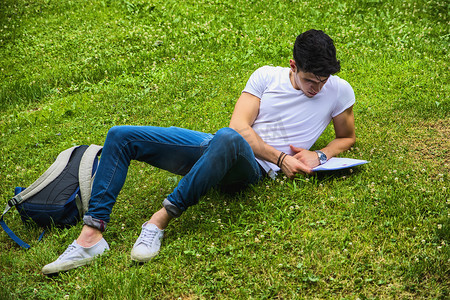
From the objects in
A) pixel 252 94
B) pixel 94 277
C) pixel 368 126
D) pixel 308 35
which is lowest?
pixel 94 277

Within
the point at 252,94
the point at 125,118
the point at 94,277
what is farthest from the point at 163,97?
the point at 94,277

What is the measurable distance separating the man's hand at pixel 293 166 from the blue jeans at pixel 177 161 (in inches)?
9.6

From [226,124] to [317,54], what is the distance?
2.54 m

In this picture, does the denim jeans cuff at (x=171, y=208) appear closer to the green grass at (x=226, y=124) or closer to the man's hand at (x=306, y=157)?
the green grass at (x=226, y=124)

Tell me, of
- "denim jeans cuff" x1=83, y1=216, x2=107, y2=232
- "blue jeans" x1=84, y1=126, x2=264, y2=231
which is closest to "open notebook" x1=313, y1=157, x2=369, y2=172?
"blue jeans" x1=84, y1=126, x2=264, y2=231

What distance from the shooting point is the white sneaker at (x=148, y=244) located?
371cm

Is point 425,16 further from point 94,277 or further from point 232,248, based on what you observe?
point 94,277

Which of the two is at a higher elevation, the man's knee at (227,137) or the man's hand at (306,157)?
the man's knee at (227,137)

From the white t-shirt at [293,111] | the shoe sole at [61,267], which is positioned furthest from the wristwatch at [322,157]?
the shoe sole at [61,267]

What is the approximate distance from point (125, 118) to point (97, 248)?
3.56 meters

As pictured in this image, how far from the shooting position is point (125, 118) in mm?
7133

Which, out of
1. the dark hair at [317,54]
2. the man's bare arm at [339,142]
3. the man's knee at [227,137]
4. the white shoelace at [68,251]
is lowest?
the white shoelace at [68,251]

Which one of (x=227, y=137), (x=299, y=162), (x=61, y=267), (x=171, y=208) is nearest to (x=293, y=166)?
(x=299, y=162)

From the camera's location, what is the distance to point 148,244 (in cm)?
375
